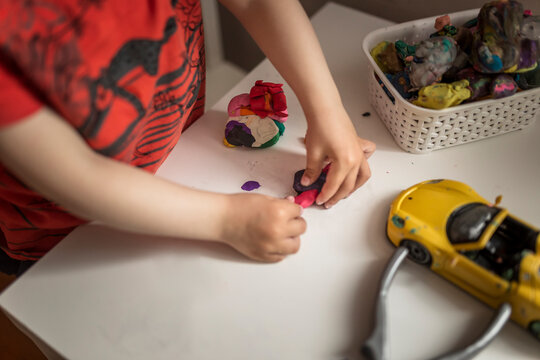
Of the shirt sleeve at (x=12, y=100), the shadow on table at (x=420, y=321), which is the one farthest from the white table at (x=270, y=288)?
the shirt sleeve at (x=12, y=100)

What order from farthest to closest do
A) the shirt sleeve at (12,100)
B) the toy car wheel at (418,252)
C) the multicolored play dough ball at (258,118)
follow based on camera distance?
the multicolored play dough ball at (258,118) → the toy car wheel at (418,252) → the shirt sleeve at (12,100)

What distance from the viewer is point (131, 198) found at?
429 millimetres

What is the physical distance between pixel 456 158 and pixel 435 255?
186 millimetres

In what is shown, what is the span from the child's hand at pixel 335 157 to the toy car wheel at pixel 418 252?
101 millimetres

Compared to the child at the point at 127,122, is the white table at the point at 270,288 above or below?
below

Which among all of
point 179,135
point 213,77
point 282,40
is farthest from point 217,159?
point 213,77

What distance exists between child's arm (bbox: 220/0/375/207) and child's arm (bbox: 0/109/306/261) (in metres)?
0.07

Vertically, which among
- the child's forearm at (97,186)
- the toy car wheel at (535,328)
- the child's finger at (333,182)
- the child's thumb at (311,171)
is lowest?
the toy car wheel at (535,328)

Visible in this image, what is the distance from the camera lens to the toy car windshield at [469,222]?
440 mm

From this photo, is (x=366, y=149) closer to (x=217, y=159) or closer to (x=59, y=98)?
(x=217, y=159)

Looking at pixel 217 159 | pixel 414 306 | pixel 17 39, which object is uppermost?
pixel 17 39

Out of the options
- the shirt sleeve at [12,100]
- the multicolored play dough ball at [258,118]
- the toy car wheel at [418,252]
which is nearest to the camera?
the shirt sleeve at [12,100]

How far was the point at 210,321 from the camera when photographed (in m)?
0.45

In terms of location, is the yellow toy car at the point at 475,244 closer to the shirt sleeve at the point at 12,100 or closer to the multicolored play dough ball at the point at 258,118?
the multicolored play dough ball at the point at 258,118
